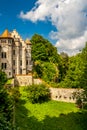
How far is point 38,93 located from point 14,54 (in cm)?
2075

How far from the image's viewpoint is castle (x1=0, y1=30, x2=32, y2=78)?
76500 mm

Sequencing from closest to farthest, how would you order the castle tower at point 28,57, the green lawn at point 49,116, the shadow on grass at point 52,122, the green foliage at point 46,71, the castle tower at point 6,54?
1. the shadow on grass at point 52,122
2. the green lawn at point 49,116
3. the castle tower at point 6,54
4. the green foliage at point 46,71
5. the castle tower at point 28,57

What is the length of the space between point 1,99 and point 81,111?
22151 millimetres

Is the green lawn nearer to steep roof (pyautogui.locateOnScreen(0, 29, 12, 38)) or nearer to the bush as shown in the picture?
the bush

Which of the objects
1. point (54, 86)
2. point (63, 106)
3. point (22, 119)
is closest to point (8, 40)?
point (54, 86)

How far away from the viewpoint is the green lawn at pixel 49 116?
50625mm

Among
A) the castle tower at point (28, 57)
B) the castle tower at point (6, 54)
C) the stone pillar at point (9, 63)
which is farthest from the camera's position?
the castle tower at point (28, 57)

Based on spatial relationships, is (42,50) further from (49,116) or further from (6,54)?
(49,116)

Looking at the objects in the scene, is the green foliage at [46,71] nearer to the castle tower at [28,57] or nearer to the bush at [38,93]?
the castle tower at [28,57]

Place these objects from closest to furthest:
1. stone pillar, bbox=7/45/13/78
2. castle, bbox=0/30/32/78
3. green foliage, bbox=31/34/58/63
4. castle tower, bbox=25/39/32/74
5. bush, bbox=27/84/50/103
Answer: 1. bush, bbox=27/84/50/103
2. castle, bbox=0/30/32/78
3. stone pillar, bbox=7/45/13/78
4. castle tower, bbox=25/39/32/74
5. green foliage, bbox=31/34/58/63

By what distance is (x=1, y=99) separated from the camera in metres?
42.3

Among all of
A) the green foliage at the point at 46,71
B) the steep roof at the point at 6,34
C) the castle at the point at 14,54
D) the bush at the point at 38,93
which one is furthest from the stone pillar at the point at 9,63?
the bush at the point at 38,93

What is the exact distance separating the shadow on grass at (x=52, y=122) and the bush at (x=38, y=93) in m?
4.26

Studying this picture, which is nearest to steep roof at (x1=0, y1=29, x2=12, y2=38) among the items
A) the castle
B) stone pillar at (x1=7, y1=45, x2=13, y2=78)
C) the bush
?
the castle
